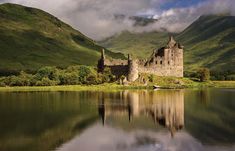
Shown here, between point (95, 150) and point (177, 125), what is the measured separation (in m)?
14.9

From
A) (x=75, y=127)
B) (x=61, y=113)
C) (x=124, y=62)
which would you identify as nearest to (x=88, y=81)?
(x=124, y=62)

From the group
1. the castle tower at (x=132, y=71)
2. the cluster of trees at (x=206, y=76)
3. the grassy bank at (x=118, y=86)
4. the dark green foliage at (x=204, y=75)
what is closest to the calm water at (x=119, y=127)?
the grassy bank at (x=118, y=86)

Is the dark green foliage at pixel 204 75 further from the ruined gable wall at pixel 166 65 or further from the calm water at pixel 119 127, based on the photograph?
the calm water at pixel 119 127

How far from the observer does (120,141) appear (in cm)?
3638

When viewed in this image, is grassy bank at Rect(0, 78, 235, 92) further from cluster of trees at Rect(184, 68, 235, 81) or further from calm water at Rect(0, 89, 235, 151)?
calm water at Rect(0, 89, 235, 151)

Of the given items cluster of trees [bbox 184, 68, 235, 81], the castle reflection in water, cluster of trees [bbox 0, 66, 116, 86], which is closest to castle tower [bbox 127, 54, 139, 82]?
cluster of trees [bbox 0, 66, 116, 86]

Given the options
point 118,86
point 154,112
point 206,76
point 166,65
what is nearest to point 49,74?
point 118,86

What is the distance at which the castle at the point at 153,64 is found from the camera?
386 ft

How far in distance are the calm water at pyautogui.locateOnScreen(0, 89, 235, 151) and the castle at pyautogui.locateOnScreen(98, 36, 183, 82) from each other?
53472mm

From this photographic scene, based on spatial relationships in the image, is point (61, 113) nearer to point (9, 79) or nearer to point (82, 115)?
point (82, 115)

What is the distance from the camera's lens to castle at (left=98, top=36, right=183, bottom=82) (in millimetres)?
117625

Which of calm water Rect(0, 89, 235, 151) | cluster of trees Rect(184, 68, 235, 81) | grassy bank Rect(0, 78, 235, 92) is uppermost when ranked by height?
cluster of trees Rect(184, 68, 235, 81)

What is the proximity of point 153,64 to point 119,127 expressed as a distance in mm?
83070

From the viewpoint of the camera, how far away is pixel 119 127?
145ft
